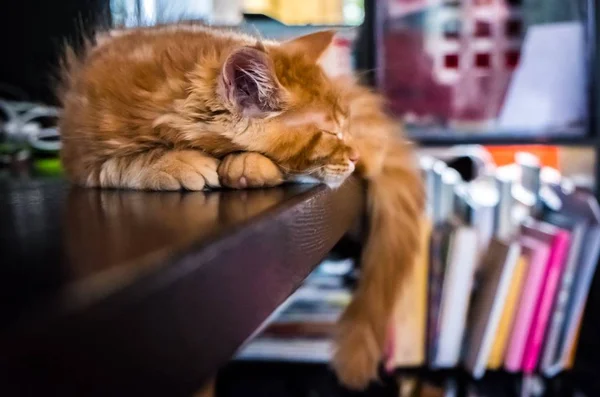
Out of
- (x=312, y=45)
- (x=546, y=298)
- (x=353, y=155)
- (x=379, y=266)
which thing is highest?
(x=312, y=45)

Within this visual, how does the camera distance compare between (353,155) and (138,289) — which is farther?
(353,155)

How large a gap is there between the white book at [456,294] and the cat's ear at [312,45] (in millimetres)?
483

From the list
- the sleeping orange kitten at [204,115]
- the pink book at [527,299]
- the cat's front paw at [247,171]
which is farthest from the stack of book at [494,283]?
the cat's front paw at [247,171]

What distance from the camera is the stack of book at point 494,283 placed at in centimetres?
127

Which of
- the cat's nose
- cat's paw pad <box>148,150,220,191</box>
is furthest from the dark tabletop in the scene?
the cat's nose

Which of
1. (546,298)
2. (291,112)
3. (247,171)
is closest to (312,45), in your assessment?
(291,112)

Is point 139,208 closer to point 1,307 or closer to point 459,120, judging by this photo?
point 1,307

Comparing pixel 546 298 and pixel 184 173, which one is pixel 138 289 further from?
pixel 546 298

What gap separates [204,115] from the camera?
75 cm

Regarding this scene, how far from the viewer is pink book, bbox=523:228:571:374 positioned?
4.15ft

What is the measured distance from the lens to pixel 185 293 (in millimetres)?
280

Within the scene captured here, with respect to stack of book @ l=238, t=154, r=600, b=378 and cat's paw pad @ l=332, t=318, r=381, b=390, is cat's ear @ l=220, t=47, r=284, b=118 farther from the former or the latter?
stack of book @ l=238, t=154, r=600, b=378

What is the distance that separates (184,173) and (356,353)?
472 mm

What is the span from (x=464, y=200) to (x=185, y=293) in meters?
1.12
